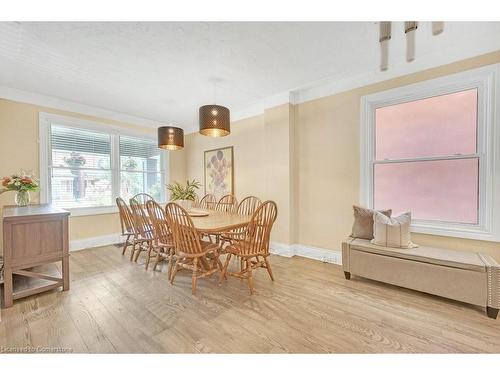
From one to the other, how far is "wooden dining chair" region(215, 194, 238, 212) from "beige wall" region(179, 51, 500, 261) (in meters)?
0.47

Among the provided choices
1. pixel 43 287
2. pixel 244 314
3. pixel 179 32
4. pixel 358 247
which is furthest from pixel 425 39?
pixel 43 287

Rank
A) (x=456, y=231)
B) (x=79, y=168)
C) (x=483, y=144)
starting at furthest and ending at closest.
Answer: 1. (x=79, y=168)
2. (x=456, y=231)
3. (x=483, y=144)

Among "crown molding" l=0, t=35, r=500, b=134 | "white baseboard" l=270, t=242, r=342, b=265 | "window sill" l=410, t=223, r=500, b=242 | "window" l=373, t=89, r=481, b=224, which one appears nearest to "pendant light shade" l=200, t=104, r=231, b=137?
"crown molding" l=0, t=35, r=500, b=134

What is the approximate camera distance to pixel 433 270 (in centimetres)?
201

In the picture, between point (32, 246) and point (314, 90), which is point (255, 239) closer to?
point (32, 246)

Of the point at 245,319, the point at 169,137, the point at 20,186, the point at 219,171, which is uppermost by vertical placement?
the point at 169,137

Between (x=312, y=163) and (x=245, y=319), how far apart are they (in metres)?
2.37

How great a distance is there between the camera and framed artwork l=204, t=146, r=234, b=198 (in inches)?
172

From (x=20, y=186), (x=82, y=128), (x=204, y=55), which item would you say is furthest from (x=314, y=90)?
(x=20, y=186)

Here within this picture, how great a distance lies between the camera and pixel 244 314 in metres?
1.84

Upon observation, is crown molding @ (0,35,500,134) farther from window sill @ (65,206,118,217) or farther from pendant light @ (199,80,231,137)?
window sill @ (65,206,118,217)

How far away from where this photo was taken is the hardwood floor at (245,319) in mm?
1484
